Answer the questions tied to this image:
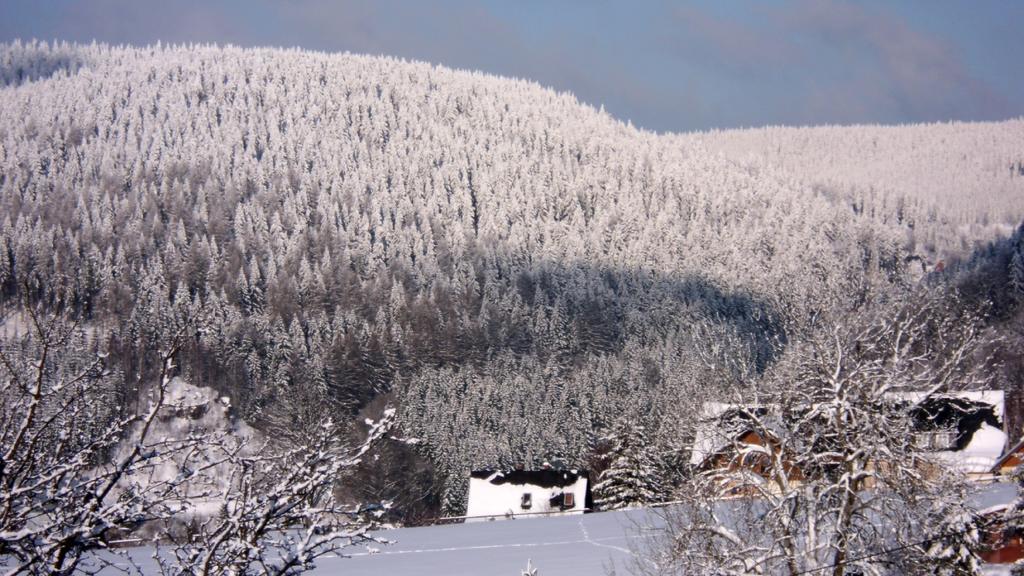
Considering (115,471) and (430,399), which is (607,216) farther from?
(115,471)

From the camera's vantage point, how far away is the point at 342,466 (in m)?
5.36

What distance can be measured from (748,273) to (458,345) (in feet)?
164

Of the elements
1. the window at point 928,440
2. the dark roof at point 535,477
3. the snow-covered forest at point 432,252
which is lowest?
the dark roof at point 535,477

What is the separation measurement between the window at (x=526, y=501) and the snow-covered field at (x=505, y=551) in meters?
14.6

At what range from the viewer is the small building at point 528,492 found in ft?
132

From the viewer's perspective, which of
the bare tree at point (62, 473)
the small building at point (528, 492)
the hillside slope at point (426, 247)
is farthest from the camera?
the hillside slope at point (426, 247)

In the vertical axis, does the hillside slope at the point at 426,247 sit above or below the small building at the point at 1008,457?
above

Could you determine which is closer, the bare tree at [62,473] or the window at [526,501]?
the bare tree at [62,473]

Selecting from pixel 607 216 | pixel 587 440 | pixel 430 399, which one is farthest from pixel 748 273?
pixel 587 440

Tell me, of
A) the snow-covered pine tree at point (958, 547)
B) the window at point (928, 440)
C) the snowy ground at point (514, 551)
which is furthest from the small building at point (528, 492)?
the snow-covered pine tree at point (958, 547)

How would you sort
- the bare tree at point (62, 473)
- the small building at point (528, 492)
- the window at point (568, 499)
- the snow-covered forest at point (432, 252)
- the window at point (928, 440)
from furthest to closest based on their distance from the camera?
the snow-covered forest at point (432, 252), the small building at point (528, 492), the window at point (568, 499), the window at point (928, 440), the bare tree at point (62, 473)

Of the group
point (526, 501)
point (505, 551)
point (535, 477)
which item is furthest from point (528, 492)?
point (505, 551)

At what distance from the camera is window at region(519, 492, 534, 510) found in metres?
40.3

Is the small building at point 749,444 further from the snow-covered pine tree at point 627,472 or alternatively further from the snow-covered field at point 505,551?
the snow-covered pine tree at point 627,472
